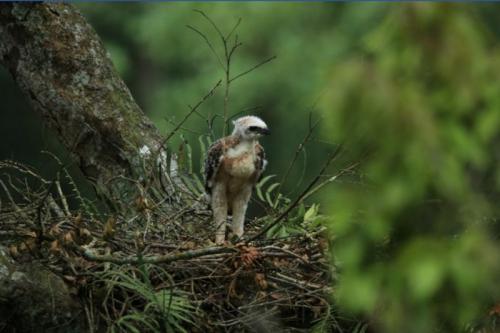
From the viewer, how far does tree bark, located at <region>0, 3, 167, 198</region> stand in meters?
6.80

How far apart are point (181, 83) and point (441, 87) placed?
883 inches

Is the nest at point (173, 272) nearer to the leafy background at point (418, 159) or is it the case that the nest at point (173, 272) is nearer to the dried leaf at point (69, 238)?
the dried leaf at point (69, 238)

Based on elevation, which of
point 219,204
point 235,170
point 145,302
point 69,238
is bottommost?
point 145,302

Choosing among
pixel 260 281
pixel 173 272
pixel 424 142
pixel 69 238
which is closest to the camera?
pixel 424 142

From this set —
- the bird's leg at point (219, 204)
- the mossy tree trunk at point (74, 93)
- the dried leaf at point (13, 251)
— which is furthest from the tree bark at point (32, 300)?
the mossy tree trunk at point (74, 93)

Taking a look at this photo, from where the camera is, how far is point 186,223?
658 cm

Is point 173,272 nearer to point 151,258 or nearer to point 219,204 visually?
point 151,258

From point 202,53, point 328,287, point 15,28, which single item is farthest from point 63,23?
point 202,53

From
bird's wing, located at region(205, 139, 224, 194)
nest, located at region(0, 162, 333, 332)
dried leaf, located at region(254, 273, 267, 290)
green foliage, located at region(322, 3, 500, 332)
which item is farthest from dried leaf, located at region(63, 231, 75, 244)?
green foliage, located at region(322, 3, 500, 332)

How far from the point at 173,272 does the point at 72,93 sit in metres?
1.83

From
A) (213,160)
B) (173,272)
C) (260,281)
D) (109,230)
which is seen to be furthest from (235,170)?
(109,230)

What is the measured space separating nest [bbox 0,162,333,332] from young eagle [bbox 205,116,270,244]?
69 centimetres

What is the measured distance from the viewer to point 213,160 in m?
6.45

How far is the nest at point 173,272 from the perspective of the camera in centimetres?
514
